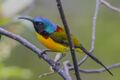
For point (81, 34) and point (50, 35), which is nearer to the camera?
point (50, 35)

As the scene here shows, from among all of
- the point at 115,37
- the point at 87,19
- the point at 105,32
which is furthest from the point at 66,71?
the point at 87,19

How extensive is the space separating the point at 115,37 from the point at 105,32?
0.34m

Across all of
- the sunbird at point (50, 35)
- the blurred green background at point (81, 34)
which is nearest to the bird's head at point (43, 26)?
the sunbird at point (50, 35)

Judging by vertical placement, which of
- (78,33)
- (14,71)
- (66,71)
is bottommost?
(78,33)

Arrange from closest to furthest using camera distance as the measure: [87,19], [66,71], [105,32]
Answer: [66,71]
[105,32]
[87,19]

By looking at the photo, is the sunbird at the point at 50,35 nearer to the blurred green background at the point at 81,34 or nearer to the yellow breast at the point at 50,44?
the yellow breast at the point at 50,44

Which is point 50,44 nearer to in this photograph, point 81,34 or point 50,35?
point 50,35

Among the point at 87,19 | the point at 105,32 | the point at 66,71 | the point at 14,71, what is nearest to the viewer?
the point at 66,71

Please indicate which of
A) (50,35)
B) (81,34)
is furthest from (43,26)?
(81,34)

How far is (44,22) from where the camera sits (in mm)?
1769

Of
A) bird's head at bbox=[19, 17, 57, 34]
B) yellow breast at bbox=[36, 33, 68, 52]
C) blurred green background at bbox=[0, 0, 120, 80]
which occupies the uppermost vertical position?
bird's head at bbox=[19, 17, 57, 34]

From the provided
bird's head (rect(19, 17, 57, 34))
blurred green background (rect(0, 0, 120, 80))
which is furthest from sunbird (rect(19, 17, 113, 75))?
blurred green background (rect(0, 0, 120, 80))

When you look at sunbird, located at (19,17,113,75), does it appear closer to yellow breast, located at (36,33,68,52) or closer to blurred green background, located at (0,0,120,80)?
yellow breast, located at (36,33,68,52)

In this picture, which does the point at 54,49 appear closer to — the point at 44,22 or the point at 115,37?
the point at 44,22
